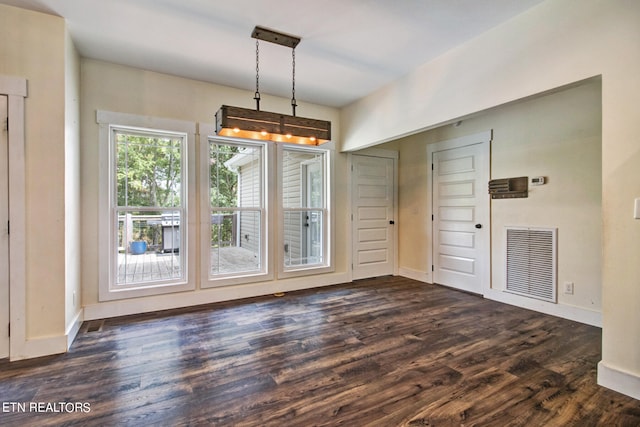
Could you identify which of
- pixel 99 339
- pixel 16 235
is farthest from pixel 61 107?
pixel 99 339

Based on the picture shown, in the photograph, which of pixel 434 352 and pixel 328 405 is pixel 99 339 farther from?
pixel 434 352

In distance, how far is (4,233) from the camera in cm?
247

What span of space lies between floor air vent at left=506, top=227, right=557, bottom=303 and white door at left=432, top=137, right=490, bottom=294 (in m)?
0.33

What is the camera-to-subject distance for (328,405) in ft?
6.30

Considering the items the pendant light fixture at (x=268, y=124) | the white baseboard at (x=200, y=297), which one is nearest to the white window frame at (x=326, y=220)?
the white baseboard at (x=200, y=297)

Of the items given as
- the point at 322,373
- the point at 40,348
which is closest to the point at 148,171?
the point at 40,348

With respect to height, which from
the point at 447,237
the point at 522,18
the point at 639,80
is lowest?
the point at 447,237

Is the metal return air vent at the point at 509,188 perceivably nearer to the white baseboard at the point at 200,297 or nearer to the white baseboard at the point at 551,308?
the white baseboard at the point at 551,308

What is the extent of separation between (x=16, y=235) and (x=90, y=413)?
1.62 meters

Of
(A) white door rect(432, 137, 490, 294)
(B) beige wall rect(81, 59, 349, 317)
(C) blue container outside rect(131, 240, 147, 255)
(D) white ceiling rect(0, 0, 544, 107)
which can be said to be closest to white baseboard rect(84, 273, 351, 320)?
(B) beige wall rect(81, 59, 349, 317)

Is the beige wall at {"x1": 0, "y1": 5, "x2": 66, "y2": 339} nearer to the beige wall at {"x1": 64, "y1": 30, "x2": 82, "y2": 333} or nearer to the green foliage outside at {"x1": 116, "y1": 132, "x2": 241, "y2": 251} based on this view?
the beige wall at {"x1": 64, "y1": 30, "x2": 82, "y2": 333}

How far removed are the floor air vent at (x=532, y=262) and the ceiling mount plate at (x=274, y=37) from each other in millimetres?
3415

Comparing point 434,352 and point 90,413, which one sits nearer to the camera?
point 90,413

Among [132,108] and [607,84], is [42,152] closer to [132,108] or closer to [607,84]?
[132,108]
